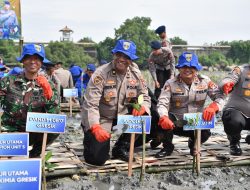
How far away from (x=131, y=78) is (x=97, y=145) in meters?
0.85

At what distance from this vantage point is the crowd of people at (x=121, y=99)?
3645mm

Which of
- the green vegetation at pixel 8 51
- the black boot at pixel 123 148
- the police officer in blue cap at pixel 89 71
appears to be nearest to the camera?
the black boot at pixel 123 148

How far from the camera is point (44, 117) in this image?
3.13 m

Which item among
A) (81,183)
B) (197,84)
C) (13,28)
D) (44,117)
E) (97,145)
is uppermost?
(13,28)

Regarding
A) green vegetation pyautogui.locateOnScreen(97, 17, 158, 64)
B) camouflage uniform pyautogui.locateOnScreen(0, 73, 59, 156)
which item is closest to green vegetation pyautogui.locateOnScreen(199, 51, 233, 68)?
green vegetation pyautogui.locateOnScreen(97, 17, 158, 64)

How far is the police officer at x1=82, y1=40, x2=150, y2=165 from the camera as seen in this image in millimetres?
3732

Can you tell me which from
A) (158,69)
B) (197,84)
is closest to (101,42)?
(158,69)

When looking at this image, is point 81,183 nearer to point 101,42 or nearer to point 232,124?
point 232,124

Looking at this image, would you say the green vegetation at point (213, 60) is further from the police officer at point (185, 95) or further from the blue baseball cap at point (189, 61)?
the blue baseball cap at point (189, 61)

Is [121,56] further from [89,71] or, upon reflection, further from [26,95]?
[89,71]

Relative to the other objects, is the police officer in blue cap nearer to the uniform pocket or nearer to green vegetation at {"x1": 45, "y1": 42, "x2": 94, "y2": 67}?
the uniform pocket

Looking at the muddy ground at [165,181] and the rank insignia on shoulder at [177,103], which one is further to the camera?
the rank insignia on shoulder at [177,103]

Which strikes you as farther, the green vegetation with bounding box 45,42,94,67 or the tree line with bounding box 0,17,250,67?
the tree line with bounding box 0,17,250,67

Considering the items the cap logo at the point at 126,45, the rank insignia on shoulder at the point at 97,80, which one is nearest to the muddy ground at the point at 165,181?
the rank insignia on shoulder at the point at 97,80
